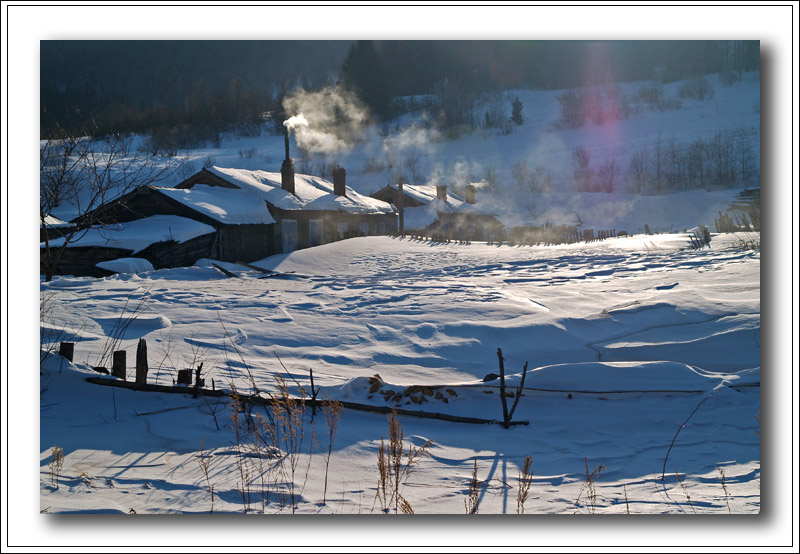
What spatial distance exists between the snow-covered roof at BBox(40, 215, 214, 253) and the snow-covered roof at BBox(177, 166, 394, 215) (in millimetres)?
1021

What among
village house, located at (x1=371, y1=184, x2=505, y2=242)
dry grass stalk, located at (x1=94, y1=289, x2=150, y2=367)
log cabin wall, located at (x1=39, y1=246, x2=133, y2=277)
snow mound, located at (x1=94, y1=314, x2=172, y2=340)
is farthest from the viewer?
village house, located at (x1=371, y1=184, x2=505, y2=242)

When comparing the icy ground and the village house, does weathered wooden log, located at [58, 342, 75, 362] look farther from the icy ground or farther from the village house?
the village house

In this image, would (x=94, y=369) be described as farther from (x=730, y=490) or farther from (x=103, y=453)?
(x=730, y=490)

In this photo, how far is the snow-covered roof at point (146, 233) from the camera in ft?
60.3

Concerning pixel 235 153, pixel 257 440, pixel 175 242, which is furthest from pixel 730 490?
pixel 235 153

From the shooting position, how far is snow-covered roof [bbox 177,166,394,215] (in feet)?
77.3

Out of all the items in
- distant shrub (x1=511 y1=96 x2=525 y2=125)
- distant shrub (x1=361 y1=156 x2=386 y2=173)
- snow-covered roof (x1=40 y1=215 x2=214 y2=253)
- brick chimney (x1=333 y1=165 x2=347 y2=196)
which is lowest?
snow-covered roof (x1=40 y1=215 x2=214 y2=253)

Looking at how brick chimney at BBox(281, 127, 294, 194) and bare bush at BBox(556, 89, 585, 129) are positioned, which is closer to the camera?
brick chimney at BBox(281, 127, 294, 194)

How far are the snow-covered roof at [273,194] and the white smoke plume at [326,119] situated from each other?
4584 millimetres

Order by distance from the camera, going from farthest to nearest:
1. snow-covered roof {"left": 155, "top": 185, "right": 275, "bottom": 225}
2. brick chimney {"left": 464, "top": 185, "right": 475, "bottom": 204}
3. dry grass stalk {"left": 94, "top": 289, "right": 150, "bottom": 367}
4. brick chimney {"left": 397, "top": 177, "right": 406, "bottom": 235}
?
brick chimney {"left": 464, "top": 185, "right": 475, "bottom": 204}, brick chimney {"left": 397, "top": 177, "right": 406, "bottom": 235}, snow-covered roof {"left": 155, "top": 185, "right": 275, "bottom": 225}, dry grass stalk {"left": 94, "top": 289, "right": 150, "bottom": 367}

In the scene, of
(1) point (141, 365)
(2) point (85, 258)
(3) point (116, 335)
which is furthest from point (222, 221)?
(1) point (141, 365)

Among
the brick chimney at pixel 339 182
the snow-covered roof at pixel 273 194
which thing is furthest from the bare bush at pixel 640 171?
the brick chimney at pixel 339 182

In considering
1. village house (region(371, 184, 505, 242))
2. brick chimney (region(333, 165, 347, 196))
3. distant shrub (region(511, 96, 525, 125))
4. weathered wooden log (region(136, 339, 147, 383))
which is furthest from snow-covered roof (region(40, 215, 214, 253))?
distant shrub (region(511, 96, 525, 125))

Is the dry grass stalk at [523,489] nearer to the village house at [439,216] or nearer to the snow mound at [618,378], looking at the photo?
the snow mound at [618,378]
